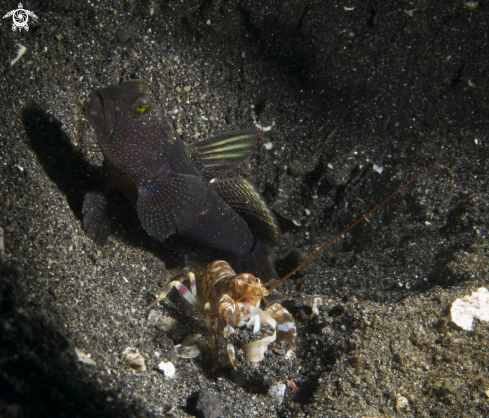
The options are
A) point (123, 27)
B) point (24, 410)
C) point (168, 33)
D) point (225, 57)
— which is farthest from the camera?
point (225, 57)

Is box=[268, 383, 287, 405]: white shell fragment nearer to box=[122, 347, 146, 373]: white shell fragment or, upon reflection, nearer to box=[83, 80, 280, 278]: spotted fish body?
box=[122, 347, 146, 373]: white shell fragment

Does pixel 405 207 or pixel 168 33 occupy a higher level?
pixel 168 33

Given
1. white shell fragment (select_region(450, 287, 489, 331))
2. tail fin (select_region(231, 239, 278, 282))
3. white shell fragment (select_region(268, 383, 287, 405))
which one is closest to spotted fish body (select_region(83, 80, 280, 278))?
tail fin (select_region(231, 239, 278, 282))

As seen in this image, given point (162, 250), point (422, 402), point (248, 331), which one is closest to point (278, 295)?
point (248, 331)

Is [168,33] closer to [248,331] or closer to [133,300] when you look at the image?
[133,300]

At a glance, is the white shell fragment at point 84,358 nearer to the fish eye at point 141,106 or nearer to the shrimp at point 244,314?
the shrimp at point 244,314

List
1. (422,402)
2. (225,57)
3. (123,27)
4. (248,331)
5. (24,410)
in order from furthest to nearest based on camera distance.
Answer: (225,57) → (123,27) → (248,331) → (422,402) → (24,410)

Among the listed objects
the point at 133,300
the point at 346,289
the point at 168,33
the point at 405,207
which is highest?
the point at 168,33
